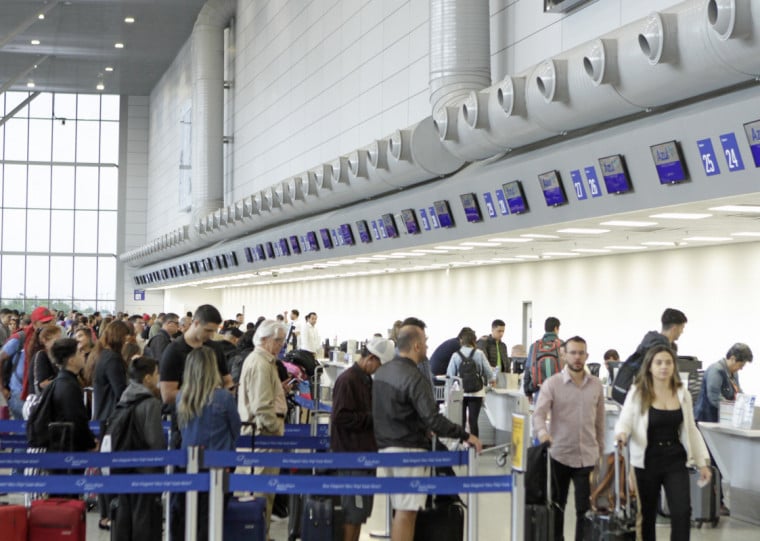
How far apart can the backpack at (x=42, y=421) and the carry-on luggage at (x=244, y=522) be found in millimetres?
1747

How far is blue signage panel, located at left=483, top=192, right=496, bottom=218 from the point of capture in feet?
40.3

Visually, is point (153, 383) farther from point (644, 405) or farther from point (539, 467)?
point (644, 405)

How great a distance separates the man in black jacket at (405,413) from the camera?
7004 mm

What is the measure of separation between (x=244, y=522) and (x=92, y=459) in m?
1.13

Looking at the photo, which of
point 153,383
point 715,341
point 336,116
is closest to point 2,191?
point 336,116

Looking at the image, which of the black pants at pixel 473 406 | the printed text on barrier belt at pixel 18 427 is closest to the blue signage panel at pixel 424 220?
the black pants at pixel 473 406

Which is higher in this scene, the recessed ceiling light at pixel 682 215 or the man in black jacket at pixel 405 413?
the recessed ceiling light at pixel 682 215

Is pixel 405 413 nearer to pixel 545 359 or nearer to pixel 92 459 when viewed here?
pixel 92 459

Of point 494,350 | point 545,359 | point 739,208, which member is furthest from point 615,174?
point 494,350

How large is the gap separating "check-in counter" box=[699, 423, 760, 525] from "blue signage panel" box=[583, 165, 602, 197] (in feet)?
8.34

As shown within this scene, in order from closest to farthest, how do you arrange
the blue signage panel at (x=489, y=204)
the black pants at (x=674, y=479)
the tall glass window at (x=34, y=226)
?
1. the black pants at (x=674, y=479)
2. the blue signage panel at (x=489, y=204)
3. the tall glass window at (x=34, y=226)

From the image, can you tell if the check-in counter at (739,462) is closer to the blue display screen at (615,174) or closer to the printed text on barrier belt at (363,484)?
the blue display screen at (615,174)

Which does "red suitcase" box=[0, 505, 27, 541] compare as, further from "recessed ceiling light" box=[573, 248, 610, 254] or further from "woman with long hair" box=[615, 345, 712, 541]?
"recessed ceiling light" box=[573, 248, 610, 254]

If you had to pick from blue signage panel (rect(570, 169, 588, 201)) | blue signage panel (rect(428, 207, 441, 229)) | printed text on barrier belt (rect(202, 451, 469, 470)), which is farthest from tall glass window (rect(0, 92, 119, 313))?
printed text on barrier belt (rect(202, 451, 469, 470))
